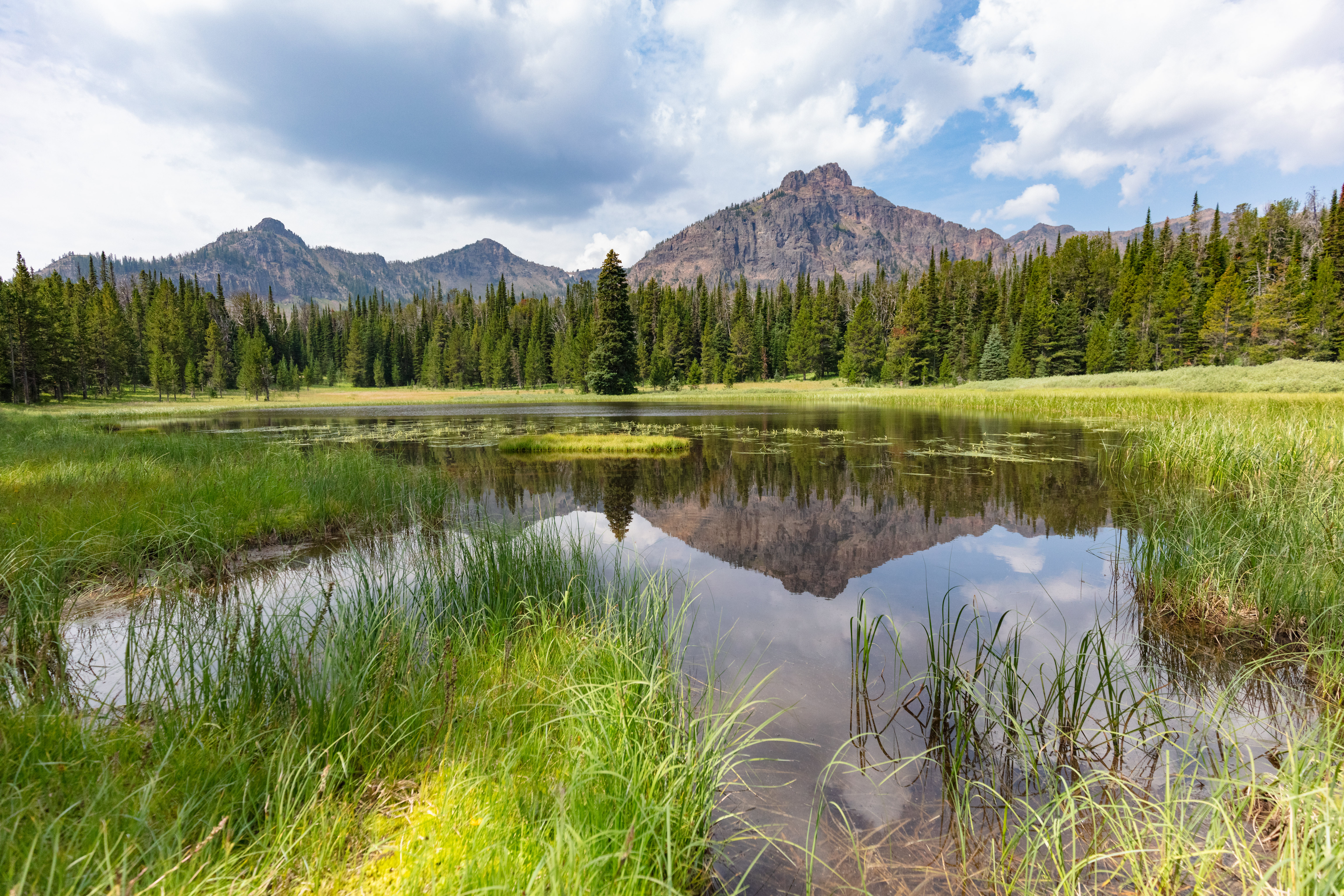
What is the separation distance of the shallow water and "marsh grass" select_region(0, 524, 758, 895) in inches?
22.8

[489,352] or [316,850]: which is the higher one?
[489,352]

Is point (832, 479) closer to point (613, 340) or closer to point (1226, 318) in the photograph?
point (613, 340)

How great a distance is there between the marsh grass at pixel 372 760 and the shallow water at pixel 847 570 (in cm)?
58

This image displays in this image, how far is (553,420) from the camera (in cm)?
3105

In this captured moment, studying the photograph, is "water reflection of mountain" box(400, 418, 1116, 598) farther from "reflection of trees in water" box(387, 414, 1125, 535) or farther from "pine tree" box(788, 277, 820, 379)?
"pine tree" box(788, 277, 820, 379)

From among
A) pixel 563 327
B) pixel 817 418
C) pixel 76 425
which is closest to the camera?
pixel 76 425

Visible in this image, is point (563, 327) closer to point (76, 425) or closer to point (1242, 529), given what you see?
point (76, 425)

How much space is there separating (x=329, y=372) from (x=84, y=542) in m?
104

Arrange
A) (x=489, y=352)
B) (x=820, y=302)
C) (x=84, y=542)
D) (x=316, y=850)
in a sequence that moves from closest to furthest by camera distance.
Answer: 1. (x=316, y=850)
2. (x=84, y=542)
3. (x=820, y=302)
4. (x=489, y=352)

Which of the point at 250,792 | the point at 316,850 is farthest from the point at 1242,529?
the point at 250,792

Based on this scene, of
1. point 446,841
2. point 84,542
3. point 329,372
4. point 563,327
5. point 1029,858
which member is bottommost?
point 1029,858

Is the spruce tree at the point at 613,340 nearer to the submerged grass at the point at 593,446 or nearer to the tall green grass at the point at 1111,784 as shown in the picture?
the submerged grass at the point at 593,446

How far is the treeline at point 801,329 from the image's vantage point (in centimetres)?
4859

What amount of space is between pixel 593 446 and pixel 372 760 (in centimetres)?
1602
